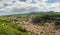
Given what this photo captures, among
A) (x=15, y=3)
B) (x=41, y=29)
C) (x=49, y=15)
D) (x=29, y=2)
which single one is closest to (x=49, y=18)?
(x=49, y=15)

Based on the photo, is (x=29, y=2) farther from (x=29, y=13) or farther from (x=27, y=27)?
(x=27, y=27)

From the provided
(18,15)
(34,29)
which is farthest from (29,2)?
(34,29)

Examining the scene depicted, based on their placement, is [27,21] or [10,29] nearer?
[10,29]

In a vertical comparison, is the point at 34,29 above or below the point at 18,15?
below

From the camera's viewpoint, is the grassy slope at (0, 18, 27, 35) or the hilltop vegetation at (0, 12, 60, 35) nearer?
the grassy slope at (0, 18, 27, 35)

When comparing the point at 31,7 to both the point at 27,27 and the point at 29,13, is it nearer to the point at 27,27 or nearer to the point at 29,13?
the point at 29,13

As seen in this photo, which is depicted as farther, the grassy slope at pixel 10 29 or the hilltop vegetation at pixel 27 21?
the hilltop vegetation at pixel 27 21

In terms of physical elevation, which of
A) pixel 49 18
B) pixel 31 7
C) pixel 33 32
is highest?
pixel 31 7

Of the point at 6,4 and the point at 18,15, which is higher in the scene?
the point at 6,4

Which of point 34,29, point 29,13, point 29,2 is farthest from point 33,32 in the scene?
point 29,2
